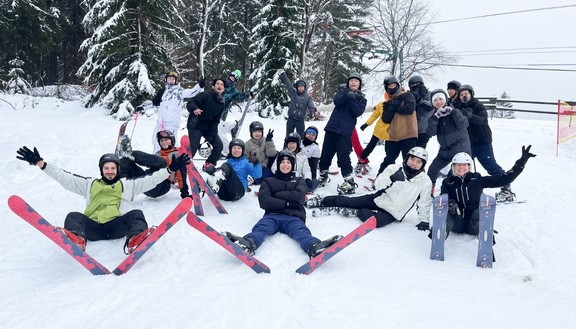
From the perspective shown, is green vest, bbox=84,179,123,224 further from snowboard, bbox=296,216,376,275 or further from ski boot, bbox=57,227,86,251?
snowboard, bbox=296,216,376,275

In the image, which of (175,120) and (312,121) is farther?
(312,121)

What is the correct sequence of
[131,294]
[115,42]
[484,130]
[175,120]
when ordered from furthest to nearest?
[115,42]
[175,120]
[484,130]
[131,294]

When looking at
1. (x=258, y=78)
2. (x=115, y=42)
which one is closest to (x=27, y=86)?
(x=115, y=42)

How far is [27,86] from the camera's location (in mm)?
17766

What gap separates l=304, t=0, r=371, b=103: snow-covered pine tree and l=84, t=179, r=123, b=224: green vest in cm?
1881

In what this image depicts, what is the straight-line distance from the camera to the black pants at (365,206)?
4859 mm

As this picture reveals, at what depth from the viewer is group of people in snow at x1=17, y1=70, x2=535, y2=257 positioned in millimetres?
4027

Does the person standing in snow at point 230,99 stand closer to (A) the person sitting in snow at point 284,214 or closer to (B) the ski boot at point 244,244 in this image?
(A) the person sitting in snow at point 284,214

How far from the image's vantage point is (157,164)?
5602mm

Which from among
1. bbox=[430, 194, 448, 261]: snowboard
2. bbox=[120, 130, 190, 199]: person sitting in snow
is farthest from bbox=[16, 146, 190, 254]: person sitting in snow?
bbox=[430, 194, 448, 261]: snowboard

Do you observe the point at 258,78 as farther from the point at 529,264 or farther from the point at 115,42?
the point at 529,264

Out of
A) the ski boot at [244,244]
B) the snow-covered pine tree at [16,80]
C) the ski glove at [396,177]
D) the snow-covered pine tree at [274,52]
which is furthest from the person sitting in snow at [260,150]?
the snow-covered pine tree at [16,80]

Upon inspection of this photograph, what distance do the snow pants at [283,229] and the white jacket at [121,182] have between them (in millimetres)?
1227

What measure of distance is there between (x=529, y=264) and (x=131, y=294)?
3926mm
